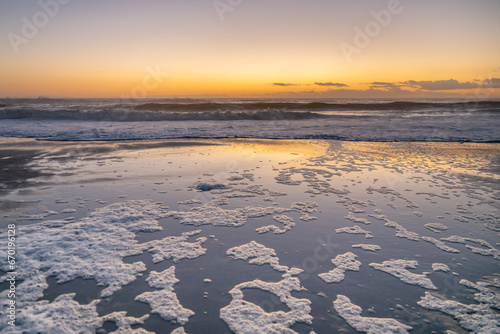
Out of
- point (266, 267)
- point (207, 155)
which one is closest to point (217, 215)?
point (266, 267)

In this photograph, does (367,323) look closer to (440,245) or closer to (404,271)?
(404,271)

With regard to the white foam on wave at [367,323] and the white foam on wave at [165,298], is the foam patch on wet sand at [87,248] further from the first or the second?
the white foam on wave at [367,323]

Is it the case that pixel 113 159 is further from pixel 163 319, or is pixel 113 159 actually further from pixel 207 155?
pixel 163 319

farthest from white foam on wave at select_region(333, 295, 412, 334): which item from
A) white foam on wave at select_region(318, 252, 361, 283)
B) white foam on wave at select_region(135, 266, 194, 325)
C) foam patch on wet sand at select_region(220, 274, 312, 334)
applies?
white foam on wave at select_region(135, 266, 194, 325)

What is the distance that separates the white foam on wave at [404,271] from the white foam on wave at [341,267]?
0.81ft

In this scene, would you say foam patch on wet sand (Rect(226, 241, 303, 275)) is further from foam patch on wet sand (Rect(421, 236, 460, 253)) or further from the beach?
foam patch on wet sand (Rect(421, 236, 460, 253))

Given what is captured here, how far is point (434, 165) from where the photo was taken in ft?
31.2

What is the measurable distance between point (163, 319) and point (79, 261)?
178 cm

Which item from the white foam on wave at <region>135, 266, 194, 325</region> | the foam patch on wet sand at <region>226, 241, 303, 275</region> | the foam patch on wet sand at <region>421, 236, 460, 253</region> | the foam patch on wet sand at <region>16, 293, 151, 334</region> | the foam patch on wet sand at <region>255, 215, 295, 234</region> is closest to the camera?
the foam patch on wet sand at <region>16, 293, 151, 334</region>

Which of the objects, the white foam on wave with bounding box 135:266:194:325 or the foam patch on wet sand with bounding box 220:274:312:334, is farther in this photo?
the white foam on wave with bounding box 135:266:194:325

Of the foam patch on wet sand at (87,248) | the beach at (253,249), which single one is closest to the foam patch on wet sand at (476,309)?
the beach at (253,249)

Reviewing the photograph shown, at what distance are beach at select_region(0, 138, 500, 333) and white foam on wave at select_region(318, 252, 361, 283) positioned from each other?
24 millimetres

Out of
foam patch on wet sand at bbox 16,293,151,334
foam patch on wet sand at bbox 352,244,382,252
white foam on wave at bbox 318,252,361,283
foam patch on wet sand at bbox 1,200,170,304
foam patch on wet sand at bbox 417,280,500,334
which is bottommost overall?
foam patch on wet sand at bbox 417,280,500,334

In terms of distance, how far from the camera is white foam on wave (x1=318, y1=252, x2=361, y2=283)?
3.52 metres
